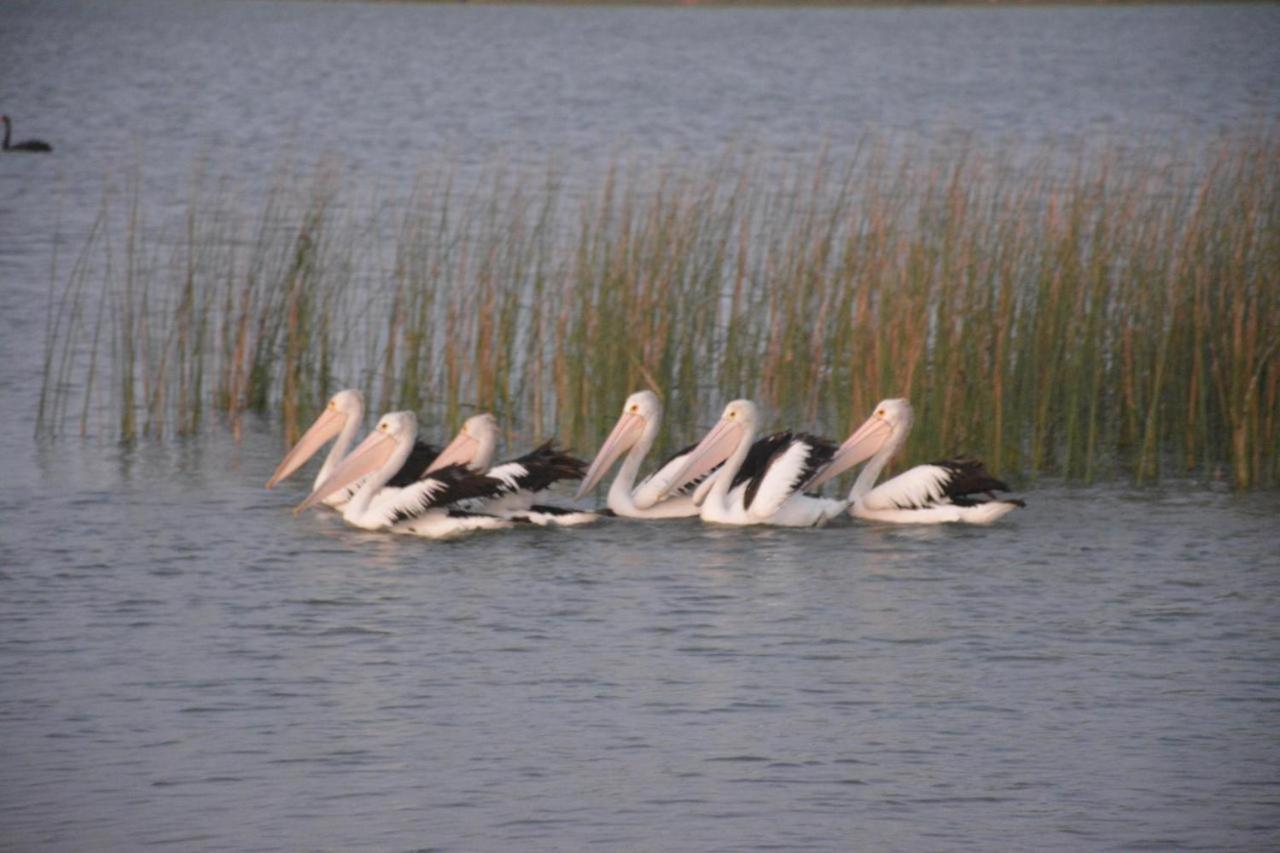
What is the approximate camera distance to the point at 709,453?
10.2 metres

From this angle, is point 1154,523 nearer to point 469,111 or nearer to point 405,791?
point 405,791

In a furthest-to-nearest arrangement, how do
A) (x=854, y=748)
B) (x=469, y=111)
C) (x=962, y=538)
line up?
(x=469, y=111) < (x=962, y=538) < (x=854, y=748)

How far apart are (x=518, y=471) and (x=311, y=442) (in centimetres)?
143

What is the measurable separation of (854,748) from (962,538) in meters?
3.15

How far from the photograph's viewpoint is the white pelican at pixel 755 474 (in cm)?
977

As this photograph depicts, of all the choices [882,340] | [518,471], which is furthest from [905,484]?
[518,471]

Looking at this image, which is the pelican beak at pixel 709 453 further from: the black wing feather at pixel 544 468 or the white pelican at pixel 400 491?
the white pelican at pixel 400 491

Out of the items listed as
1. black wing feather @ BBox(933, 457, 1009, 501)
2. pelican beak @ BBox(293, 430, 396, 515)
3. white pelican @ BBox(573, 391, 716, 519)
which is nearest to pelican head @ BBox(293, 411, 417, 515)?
pelican beak @ BBox(293, 430, 396, 515)

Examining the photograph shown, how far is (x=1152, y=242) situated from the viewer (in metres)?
11.2

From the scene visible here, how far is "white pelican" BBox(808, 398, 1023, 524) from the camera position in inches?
379

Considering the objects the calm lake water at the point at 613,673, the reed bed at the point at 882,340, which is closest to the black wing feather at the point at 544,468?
the calm lake water at the point at 613,673

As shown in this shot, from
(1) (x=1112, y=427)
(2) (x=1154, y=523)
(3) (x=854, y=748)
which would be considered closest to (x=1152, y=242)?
(1) (x=1112, y=427)

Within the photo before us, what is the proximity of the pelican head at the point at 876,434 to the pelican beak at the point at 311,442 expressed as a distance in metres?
2.31

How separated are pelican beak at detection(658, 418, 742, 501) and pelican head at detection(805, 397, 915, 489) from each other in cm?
43
